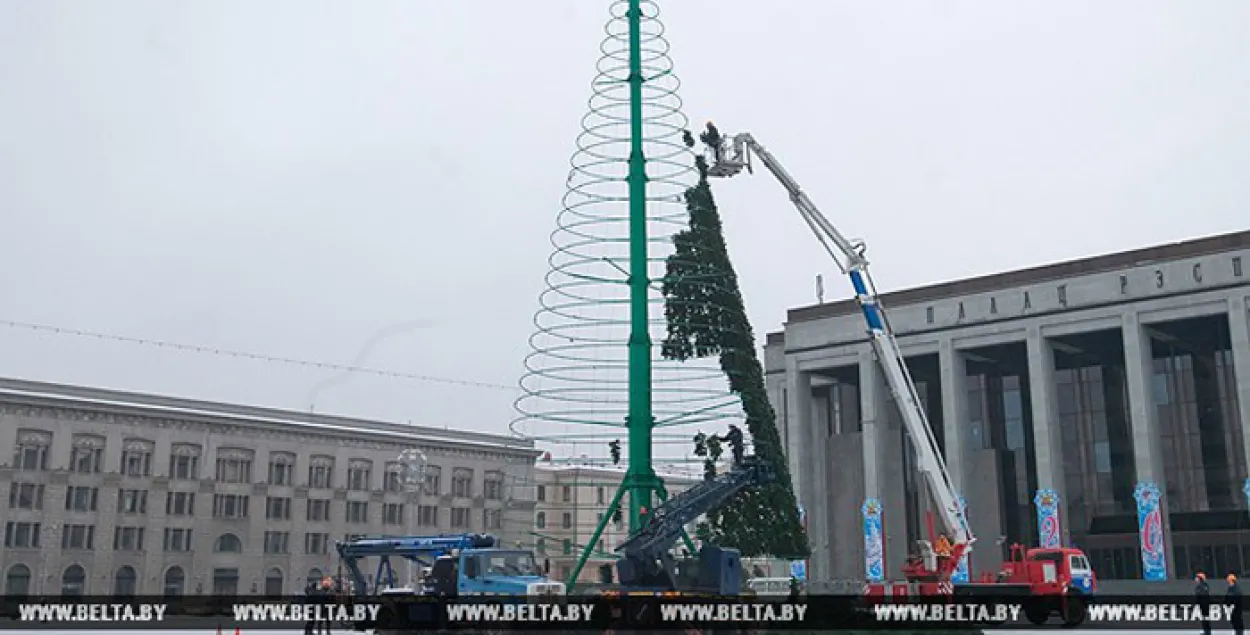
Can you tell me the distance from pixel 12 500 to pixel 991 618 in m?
62.8

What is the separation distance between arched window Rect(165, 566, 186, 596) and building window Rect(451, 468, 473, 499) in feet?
74.0

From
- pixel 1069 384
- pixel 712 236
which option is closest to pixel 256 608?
pixel 712 236

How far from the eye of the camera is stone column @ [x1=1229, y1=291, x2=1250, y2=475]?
58.0 m

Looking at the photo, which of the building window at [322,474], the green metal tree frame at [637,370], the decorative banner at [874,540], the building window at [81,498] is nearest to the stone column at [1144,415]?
the decorative banner at [874,540]

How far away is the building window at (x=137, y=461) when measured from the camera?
77562 millimetres

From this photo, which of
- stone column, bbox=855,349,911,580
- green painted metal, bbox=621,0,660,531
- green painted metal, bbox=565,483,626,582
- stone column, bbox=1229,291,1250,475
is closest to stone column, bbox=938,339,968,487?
stone column, bbox=855,349,911,580

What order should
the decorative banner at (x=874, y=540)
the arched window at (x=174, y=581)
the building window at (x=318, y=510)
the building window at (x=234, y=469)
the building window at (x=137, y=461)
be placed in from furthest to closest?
1. the building window at (x=318, y=510)
2. the building window at (x=234, y=469)
3. the arched window at (x=174, y=581)
4. the building window at (x=137, y=461)
5. the decorative banner at (x=874, y=540)

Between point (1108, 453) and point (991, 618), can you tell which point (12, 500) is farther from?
point (1108, 453)

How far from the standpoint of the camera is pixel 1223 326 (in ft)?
216

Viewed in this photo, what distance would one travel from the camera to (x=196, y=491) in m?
80.5

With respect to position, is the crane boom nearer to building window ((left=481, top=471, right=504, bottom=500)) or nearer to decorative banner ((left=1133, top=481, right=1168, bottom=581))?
decorative banner ((left=1133, top=481, right=1168, bottom=581))

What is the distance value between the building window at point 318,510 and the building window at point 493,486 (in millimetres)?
13980

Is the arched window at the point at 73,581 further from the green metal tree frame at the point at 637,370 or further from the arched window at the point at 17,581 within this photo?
the green metal tree frame at the point at 637,370

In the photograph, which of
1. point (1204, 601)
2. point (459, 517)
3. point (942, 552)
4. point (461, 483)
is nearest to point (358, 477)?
point (461, 483)
